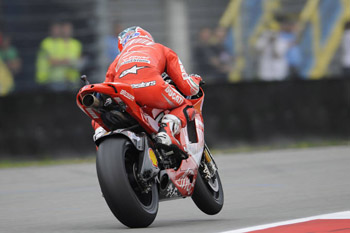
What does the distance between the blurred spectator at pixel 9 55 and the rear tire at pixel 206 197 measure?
17.5 feet

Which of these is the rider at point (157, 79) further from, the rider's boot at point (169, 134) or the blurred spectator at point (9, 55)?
the blurred spectator at point (9, 55)

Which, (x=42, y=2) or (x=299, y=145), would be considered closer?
(x=42, y=2)

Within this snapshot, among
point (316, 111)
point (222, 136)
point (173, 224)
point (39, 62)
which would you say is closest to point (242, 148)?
point (222, 136)

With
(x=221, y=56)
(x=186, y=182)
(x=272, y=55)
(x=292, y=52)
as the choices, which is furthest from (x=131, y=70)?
(x=292, y=52)

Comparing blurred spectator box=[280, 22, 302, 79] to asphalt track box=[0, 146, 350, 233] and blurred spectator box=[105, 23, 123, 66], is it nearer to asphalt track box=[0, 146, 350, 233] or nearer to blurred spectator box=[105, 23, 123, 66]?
asphalt track box=[0, 146, 350, 233]

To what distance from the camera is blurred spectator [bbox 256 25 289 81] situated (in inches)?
515

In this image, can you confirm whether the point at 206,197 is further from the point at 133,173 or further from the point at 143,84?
the point at 143,84

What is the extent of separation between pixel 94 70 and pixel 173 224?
5.93m

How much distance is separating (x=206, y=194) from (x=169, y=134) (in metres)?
0.74

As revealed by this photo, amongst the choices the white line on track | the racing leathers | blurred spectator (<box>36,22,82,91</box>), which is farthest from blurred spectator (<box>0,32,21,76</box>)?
the white line on track

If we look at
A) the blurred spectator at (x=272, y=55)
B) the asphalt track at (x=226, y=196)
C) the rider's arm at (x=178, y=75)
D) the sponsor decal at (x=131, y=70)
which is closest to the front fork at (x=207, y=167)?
the asphalt track at (x=226, y=196)

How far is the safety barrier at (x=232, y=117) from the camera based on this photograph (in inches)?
466

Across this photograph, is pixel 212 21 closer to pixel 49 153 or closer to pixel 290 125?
pixel 290 125

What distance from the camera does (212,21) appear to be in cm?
1274
